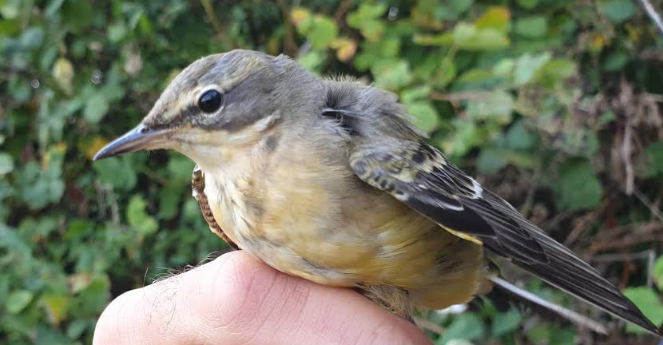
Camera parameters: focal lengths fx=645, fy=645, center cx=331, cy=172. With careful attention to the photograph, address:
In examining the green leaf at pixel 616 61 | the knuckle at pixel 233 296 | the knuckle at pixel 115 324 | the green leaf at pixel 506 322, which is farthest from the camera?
the green leaf at pixel 616 61

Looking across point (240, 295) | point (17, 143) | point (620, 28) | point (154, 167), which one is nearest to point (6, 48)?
point (17, 143)

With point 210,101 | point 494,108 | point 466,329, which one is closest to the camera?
point 210,101

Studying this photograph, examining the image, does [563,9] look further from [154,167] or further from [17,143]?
[17,143]

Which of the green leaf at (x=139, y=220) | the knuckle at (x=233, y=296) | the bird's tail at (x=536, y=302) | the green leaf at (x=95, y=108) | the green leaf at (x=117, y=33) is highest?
the green leaf at (x=117, y=33)

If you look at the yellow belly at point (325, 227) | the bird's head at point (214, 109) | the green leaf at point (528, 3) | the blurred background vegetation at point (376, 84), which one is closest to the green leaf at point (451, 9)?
the blurred background vegetation at point (376, 84)

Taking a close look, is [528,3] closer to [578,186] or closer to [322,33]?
[578,186]

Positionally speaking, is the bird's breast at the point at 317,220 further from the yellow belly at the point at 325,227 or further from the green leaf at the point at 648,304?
the green leaf at the point at 648,304

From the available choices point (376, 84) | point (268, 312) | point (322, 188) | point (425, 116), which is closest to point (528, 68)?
point (425, 116)
